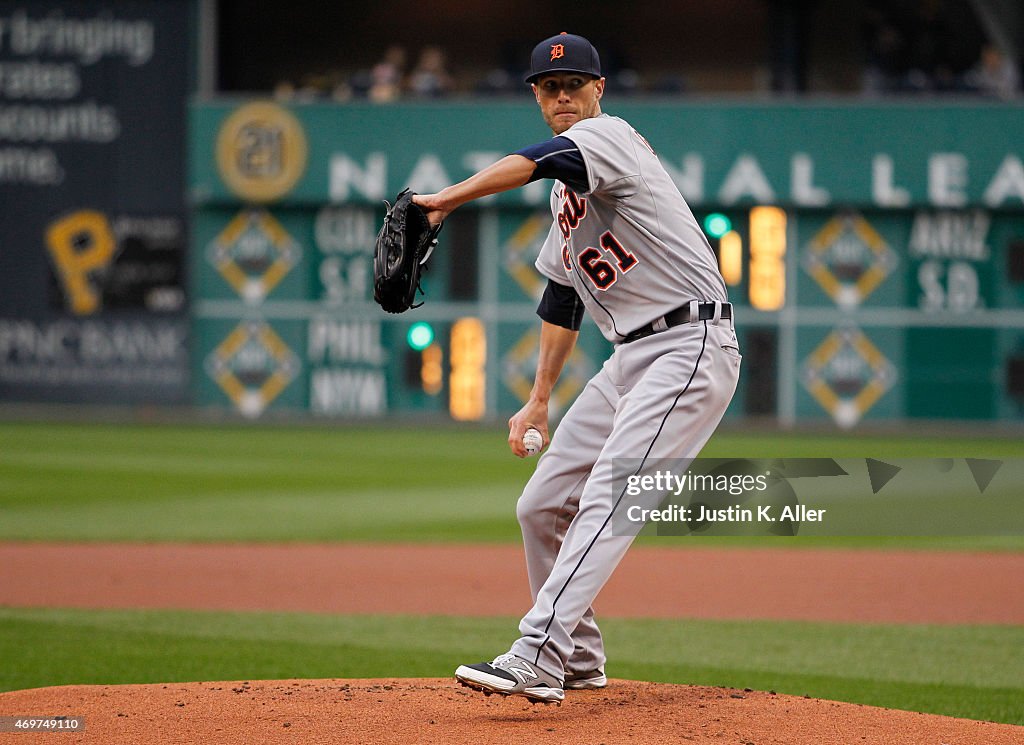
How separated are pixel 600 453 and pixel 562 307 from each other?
0.58m

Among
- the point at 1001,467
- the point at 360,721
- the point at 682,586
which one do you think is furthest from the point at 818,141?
the point at 360,721

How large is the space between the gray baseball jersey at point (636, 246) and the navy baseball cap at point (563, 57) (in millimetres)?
198

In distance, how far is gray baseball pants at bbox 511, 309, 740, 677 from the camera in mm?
4020

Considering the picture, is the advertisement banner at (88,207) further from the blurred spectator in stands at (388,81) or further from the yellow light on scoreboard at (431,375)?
the yellow light on scoreboard at (431,375)

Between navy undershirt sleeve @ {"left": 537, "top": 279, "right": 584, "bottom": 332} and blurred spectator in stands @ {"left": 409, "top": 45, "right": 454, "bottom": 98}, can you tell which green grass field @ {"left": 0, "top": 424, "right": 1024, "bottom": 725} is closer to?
navy undershirt sleeve @ {"left": 537, "top": 279, "right": 584, "bottom": 332}

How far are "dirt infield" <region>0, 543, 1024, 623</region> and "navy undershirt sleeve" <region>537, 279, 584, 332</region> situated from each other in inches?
119

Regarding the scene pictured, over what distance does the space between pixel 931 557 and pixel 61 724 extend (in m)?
7.19

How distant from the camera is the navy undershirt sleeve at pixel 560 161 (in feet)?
12.3

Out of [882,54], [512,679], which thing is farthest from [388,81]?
[512,679]

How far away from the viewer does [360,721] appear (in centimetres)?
406

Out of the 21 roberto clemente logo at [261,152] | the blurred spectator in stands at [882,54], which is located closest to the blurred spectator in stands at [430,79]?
the 21 roberto clemente logo at [261,152]

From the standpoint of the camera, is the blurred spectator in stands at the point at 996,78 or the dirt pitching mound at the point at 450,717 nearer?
the dirt pitching mound at the point at 450,717

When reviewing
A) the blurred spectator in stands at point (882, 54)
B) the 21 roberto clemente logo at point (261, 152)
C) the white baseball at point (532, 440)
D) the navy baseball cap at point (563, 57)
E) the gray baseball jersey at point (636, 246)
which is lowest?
the white baseball at point (532, 440)

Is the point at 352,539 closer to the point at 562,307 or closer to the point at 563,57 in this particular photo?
the point at 562,307
